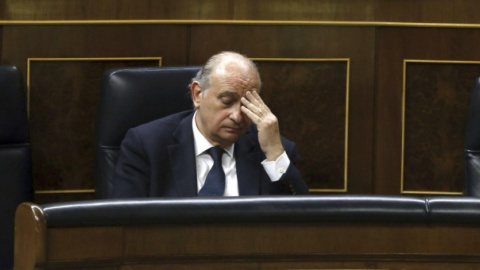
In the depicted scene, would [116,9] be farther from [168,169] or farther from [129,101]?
[168,169]

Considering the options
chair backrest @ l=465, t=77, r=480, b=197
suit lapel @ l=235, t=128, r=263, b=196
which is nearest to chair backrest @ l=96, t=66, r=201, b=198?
suit lapel @ l=235, t=128, r=263, b=196

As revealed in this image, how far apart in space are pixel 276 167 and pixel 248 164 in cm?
9

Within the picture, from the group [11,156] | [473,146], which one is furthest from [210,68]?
[473,146]

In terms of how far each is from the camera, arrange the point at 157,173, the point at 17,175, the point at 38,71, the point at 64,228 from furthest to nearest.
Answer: the point at 38,71
the point at 17,175
the point at 157,173
the point at 64,228

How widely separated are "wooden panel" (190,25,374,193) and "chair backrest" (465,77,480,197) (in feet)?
3.71

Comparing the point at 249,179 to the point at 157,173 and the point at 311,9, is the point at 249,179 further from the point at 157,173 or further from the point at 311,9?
the point at 311,9

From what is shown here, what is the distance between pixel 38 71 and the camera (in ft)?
12.9

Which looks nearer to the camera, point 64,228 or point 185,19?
point 64,228

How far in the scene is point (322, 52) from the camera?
4031 mm

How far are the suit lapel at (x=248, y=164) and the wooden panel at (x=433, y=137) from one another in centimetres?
121

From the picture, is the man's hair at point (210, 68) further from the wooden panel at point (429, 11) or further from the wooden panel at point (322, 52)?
the wooden panel at point (429, 11)

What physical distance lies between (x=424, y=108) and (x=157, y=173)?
1.51m

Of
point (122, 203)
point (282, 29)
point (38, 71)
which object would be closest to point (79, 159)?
point (38, 71)

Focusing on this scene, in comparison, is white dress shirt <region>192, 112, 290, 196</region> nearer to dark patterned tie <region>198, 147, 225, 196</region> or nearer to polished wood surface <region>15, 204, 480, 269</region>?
dark patterned tie <region>198, 147, 225, 196</region>
